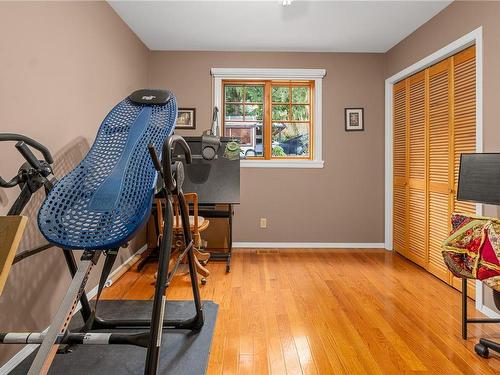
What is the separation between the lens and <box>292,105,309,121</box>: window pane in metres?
4.69

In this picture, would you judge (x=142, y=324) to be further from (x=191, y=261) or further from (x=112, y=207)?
(x=112, y=207)

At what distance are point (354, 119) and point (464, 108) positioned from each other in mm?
1683

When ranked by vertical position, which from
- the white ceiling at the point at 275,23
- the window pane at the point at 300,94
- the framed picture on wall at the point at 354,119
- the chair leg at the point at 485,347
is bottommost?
the chair leg at the point at 485,347

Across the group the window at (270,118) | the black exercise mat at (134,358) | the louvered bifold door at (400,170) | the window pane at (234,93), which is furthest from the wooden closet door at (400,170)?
the black exercise mat at (134,358)

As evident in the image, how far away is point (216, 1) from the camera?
312cm

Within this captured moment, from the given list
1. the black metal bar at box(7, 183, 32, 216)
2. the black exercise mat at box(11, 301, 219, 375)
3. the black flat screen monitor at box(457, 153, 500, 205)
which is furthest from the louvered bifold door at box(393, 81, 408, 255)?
the black metal bar at box(7, 183, 32, 216)

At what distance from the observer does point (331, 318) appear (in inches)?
96.7

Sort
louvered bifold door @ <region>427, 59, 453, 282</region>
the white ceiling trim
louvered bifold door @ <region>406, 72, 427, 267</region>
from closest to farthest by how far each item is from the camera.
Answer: louvered bifold door @ <region>427, 59, 453, 282</region> → louvered bifold door @ <region>406, 72, 427, 267</region> → the white ceiling trim

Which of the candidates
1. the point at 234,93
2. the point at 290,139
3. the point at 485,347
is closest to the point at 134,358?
the point at 485,347

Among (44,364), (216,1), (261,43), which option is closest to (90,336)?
(44,364)

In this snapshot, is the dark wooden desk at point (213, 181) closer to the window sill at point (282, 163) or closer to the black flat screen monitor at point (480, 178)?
the window sill at point (282, 163)

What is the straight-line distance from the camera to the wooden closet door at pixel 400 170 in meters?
4.10

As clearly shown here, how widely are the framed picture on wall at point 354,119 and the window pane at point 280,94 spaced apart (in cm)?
82

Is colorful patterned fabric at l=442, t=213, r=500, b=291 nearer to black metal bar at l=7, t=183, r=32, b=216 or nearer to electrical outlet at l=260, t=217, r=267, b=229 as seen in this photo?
black metal bar at l=7, t=183, r=32, b=216
